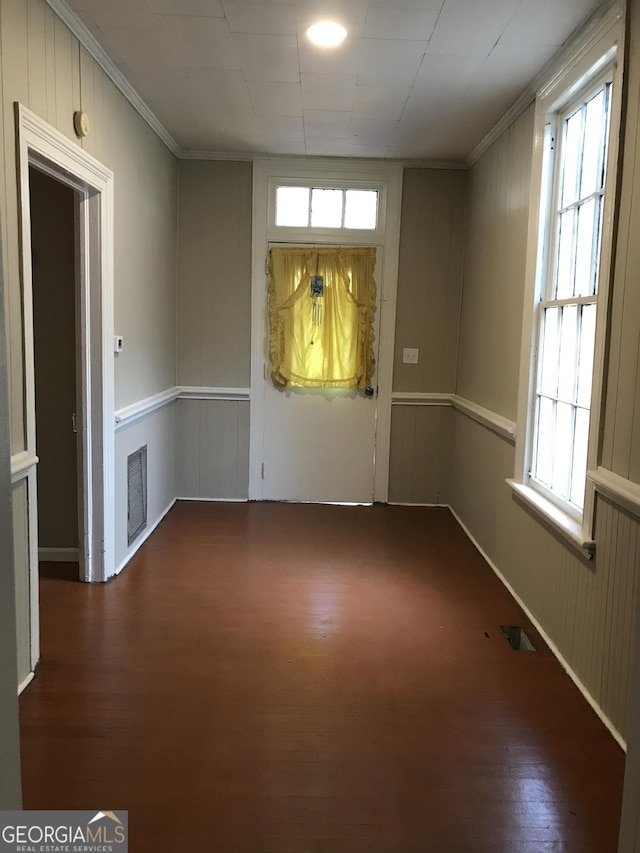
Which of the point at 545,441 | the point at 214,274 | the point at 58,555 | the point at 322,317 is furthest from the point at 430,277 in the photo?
the point at 58,555

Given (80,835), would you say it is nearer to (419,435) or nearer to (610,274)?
(610,274)

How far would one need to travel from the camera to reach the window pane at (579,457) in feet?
9.00

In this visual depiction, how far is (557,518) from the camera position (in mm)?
2816

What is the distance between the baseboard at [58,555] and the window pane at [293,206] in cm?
286

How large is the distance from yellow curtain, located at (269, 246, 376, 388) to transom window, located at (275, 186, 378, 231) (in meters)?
0.21

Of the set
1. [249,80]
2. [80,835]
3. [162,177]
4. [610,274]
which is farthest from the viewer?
[162,177]

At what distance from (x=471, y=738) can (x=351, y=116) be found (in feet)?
11.4

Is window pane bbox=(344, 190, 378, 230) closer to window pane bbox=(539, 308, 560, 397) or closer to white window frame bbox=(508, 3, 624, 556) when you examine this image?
white window frame bbox=(508, 3, 624, 556)

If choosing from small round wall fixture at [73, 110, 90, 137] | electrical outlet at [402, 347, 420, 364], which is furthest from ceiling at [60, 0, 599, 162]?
electrical outlet at [402, 347, 420, 364]

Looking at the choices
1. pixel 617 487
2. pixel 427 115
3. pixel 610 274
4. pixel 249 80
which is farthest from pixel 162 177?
pixel 617 487

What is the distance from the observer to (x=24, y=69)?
2.39m

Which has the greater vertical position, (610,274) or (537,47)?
(537,47)

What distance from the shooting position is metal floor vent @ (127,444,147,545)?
390cm

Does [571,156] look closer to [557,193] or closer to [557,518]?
[557,193]
